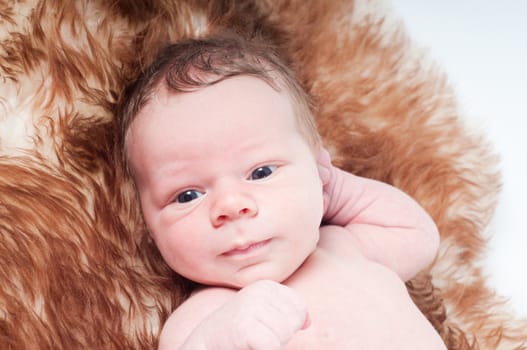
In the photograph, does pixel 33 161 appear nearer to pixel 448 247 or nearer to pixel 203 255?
pixel 203 255

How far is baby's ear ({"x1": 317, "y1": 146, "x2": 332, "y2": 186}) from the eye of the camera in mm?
1763

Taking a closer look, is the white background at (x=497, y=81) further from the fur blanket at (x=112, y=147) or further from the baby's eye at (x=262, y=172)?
the baby's eye at (x=262, y=172)

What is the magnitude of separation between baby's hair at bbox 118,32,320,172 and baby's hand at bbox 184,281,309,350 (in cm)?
42

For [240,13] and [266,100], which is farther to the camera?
[240,13]

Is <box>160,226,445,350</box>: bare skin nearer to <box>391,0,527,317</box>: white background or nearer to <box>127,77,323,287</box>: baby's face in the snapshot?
<box>127,77,323,287</box>: baby's face

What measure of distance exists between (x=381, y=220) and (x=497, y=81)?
66 centimetres

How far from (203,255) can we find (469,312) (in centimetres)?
65

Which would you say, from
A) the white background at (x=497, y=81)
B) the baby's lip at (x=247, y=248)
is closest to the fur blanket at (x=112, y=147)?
the white background at (x=497, y=81)

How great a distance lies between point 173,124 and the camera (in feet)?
5.17

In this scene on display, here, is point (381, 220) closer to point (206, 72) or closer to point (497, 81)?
point (206, 72)

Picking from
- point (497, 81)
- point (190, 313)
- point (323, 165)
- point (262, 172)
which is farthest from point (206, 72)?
point (497, 81)

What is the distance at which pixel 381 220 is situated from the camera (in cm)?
182

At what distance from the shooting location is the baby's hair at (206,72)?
5.30 ft

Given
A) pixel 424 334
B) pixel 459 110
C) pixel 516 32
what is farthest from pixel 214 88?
pixel 516 32
